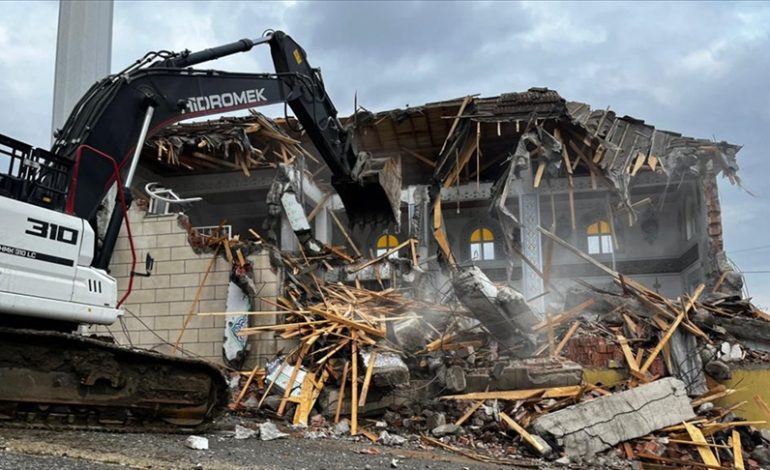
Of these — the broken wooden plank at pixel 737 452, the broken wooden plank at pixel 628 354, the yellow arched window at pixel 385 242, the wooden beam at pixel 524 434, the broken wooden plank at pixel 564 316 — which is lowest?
the broken wooden plank at pixel 737 452

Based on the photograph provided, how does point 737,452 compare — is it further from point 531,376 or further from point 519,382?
point 519,382

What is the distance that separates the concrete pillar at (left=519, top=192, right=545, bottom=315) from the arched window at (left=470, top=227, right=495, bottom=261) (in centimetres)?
568

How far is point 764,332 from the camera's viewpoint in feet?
30.0

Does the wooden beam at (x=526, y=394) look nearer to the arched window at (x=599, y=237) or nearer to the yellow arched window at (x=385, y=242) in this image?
the yellow arched window at (x=385, y=242)

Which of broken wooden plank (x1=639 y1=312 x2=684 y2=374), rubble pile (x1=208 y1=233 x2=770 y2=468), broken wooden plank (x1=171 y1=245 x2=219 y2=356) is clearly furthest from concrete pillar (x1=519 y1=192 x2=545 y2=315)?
broken wooden plank (x1=171 y1=245 x2=219 y2=356)

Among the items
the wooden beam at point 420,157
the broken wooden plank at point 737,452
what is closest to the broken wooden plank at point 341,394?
the broken wooden plank at point 737,452

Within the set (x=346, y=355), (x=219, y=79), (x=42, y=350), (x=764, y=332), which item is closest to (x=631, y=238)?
(x=764, y=332)

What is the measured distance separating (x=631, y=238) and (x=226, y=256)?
1252 centimetres

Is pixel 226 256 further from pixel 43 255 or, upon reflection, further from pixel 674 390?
pixel 674 390

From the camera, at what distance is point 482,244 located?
1936 centimetres

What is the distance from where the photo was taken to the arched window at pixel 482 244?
1914 cm

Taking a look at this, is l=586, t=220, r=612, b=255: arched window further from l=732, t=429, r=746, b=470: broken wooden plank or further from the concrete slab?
l=732, t=429, r=746, b=470: broken wooden plank

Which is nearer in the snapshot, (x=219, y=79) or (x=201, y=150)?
A: (x=219, y=79)

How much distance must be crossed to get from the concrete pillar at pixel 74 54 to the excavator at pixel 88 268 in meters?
16.3
